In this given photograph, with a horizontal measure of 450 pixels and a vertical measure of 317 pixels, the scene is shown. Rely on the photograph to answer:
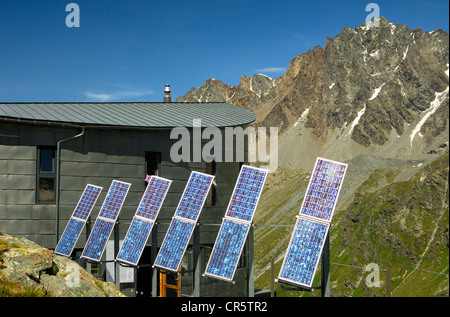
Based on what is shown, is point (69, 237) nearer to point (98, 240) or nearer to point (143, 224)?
point (98, 240)

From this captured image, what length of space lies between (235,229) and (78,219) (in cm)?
920

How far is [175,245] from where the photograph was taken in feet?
64.0

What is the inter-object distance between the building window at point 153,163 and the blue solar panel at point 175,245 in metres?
7.96

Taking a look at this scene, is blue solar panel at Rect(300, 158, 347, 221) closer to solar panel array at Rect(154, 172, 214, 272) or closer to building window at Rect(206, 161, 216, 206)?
solar panel array at Rect(154, 172, 214, 272)

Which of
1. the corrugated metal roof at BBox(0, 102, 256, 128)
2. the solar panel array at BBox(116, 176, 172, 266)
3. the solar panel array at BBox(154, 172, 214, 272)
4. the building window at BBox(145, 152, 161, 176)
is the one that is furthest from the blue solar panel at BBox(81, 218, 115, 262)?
the corrugated metal roof at BBox(0, 102, 256, 128)

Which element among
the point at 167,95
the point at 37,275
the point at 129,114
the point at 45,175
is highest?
the point at 167,95

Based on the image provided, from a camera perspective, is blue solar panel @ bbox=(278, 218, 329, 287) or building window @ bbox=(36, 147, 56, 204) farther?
building window @ bbox=(36, 147, 56, 204)

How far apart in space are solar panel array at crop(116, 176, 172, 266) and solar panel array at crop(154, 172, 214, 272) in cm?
126

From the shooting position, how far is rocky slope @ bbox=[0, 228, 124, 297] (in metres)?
15.1

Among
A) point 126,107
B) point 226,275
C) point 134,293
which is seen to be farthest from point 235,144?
point 226,275

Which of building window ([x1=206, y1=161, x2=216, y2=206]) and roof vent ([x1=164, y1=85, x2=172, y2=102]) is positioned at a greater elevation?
roof vent ([x1=164, y1=85, x2=172, y2=102])

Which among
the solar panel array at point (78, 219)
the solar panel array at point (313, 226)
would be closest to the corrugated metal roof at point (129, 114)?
the solar panel array at point (78, 219)

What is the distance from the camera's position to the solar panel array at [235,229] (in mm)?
17484

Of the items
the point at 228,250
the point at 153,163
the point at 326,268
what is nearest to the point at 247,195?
the point at 228,250
